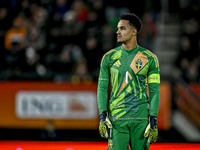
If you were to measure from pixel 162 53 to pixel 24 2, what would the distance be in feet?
16.2

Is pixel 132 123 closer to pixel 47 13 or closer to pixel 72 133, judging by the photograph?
pixel 72 133

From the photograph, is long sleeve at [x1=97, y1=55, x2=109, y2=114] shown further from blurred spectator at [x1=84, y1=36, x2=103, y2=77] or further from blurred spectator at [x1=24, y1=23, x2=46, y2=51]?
blurred spectator at [x1=24, y1=23, x2=46, y2=51]

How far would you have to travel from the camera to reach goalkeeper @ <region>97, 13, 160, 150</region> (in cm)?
467

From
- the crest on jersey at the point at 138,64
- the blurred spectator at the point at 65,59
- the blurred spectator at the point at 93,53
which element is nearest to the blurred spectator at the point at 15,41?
the blurred spectator at the point at 65,59

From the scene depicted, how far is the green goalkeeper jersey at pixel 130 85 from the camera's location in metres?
4.73

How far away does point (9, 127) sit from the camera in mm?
10531

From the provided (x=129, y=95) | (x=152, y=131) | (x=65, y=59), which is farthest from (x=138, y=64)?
(x=65, y=59)

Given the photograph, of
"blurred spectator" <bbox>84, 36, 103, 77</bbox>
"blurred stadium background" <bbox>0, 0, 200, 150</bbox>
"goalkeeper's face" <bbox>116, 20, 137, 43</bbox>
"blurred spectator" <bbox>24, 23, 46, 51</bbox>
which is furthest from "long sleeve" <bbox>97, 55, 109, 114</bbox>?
"blurred spectator" <bbox>24, 23, 46, 51</bbox>

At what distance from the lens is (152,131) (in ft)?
15.1

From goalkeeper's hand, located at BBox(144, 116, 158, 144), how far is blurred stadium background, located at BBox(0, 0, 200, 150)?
5.30m

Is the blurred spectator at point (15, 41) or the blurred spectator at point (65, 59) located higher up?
the blurred spectator at point (15, 41)

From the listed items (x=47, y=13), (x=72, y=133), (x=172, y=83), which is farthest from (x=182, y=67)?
(x=47, y=13)

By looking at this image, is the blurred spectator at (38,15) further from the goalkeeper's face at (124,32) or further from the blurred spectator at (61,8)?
the goalkeeper's face at (124,32)

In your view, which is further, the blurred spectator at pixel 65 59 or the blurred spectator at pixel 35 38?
the blurred spectator at pixel 35 38
